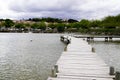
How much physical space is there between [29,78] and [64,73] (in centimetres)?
469

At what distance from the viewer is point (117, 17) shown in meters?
118

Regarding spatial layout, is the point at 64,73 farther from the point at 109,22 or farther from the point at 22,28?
the point at 22,28

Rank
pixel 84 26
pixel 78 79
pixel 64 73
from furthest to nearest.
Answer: pixel 84 26
pixel 64 73
pixel 78 79

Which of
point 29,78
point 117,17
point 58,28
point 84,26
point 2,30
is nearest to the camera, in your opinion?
point 29,78

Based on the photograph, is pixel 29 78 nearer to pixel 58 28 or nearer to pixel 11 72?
pixel 11 72

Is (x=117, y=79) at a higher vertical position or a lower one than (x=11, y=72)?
higher

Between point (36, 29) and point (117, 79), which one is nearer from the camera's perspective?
point (117, 79)

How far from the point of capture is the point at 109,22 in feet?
396

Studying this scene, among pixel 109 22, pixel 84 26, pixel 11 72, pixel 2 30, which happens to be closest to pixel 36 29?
pixel 2 30

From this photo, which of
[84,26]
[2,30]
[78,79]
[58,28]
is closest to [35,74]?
[78,79]

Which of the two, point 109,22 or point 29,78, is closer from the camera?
point 29,78

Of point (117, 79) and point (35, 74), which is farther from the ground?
point (117, 79)

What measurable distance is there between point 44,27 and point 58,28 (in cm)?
1386

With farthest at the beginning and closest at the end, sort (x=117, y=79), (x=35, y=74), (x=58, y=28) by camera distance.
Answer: (x=58, y=28) < (x=35, y=74) < (x=117, y=79)
